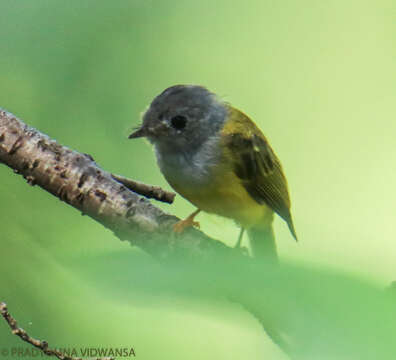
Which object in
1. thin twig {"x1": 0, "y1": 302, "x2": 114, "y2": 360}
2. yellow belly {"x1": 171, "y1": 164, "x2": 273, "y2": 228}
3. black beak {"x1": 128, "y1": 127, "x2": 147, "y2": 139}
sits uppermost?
black beak {"x1": 128, "y1": 127, "x2": 147, "y2": 139}

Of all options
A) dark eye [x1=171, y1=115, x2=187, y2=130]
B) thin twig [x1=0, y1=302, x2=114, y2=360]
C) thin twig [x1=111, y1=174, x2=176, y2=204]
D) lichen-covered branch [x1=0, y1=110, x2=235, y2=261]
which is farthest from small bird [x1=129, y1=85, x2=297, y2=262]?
thin twig [x1=0, y1=302, x2=114, y2=360]

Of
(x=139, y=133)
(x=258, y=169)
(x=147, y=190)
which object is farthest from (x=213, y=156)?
(x=147, y=190)

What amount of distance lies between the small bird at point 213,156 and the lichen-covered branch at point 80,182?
1.77ft

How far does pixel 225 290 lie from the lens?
0.23 m

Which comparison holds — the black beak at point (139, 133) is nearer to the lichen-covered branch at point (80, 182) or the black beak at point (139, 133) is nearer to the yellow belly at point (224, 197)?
the yellow belly at point (224, 197)

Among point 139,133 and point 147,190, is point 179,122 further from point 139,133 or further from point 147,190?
point 147,190

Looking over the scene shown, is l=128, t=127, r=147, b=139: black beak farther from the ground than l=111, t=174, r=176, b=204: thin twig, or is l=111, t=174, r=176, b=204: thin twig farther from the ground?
l=128, t=127, r=147, b=139: black beak

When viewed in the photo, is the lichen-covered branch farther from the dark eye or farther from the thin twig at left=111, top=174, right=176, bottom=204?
the dark eye

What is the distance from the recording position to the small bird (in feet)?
6.07

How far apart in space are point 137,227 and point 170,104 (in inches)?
36.3

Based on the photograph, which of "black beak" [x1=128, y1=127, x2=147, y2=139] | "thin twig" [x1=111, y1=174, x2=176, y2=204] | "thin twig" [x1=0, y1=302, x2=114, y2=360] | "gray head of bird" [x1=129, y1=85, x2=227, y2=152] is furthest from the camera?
"gray head of bird" [x1=129, y1=85, x2=227, y2=152]

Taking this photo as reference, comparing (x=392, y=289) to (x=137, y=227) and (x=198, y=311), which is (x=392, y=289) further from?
(x=137, y=227)

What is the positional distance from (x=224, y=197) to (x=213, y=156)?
157 mm

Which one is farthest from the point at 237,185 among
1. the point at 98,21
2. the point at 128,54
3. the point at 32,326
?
the point at 32,326
